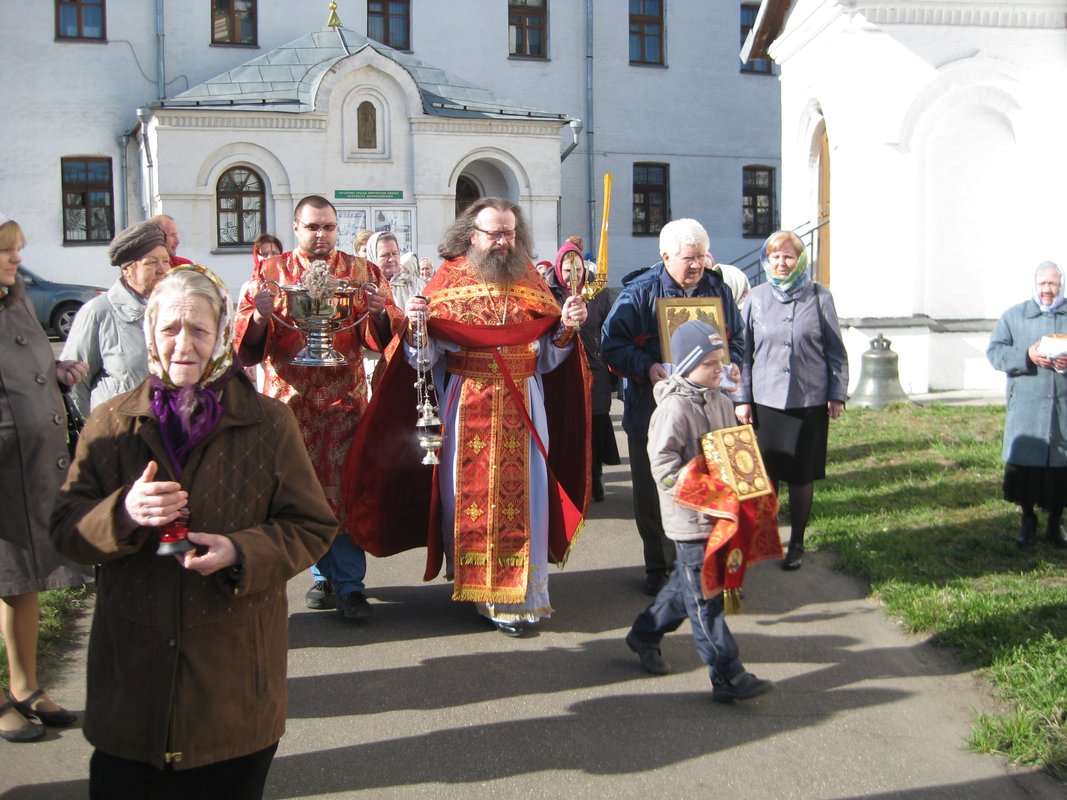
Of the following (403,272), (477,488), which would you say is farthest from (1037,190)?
(477,488)

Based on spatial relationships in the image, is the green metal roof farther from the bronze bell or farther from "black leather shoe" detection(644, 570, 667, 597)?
"black leather shoe" detection(644, 570, 667, 597)

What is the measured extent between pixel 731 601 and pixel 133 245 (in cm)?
294

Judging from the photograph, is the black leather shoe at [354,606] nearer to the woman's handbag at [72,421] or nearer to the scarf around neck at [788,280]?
the woman's handbag at [72,421]

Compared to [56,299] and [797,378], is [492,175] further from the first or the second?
[797,378]

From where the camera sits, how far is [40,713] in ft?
14.6

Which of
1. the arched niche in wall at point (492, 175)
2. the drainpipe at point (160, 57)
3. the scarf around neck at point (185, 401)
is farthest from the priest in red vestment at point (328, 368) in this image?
the drainpipe at point (160, 57)

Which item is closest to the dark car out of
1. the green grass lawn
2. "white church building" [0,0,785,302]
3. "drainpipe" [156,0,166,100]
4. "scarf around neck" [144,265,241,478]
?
"white church building" [0,0,785,302]

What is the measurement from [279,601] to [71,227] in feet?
82.5

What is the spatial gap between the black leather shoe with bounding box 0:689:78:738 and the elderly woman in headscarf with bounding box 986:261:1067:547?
5.36 meters

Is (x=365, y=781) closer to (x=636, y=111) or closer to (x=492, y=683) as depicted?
(x=492, y=683)

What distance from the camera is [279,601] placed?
10.1 ft

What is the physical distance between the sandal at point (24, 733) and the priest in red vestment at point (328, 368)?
5.82 ft

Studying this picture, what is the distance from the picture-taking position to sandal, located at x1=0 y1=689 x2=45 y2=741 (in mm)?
4305

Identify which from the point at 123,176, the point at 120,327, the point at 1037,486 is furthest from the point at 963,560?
the point at 123,176
